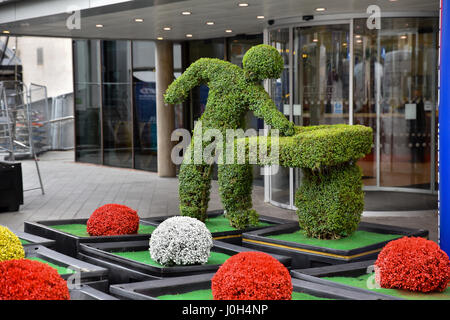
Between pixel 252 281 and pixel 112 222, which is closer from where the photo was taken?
pixel 252 281

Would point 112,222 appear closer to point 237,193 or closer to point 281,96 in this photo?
point 237,193

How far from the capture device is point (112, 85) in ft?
60.0

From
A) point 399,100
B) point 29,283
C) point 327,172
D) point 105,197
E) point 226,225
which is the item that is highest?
point 399,100

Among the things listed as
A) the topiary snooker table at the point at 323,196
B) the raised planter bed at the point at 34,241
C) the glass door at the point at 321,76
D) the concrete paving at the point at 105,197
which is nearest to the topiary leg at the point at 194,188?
the topiary snooker table at the point at 323,196

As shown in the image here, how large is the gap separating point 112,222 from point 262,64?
8.44 feet

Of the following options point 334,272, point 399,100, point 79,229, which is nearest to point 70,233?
point 79,229

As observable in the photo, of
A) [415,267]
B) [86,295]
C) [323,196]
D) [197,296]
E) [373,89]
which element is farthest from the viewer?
[373,89]

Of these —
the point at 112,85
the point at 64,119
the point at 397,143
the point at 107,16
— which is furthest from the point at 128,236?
the point at 64,119

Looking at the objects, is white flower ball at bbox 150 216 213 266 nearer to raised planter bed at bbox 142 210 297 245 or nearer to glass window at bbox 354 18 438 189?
raised planter bed at bbox 142 210 297 245

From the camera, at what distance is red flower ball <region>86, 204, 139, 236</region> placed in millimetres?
7430

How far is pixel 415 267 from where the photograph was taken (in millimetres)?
5070

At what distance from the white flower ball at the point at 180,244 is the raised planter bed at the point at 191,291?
566 millimetres

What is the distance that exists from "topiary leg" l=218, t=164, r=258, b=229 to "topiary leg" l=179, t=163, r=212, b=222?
0.75 feet
